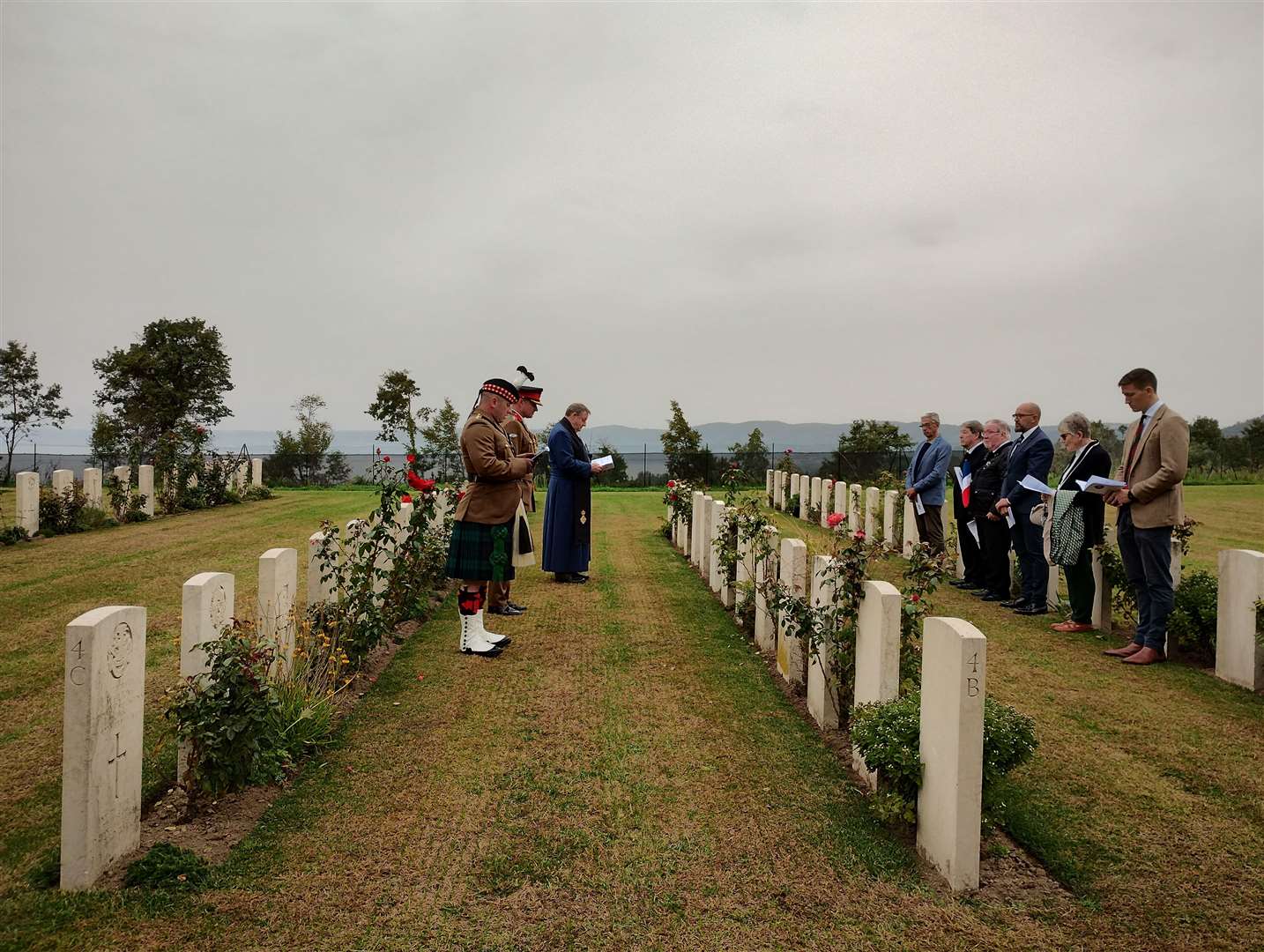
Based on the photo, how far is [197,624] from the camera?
134 inches

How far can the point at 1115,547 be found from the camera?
23.1 ft

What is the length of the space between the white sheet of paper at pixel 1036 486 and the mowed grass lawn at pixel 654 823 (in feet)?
5.92

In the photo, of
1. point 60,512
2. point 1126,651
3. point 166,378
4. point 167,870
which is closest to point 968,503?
point 1126,651

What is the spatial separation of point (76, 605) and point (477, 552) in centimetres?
438

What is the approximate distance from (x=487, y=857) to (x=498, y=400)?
3.76 m

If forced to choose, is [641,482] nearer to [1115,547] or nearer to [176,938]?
[1115,547]

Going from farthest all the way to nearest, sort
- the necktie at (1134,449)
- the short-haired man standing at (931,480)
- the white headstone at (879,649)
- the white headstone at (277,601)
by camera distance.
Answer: the short-haired man standing at (931,480) < the necktie at (1134,449) < the white headstone at (277,601) < the white headstone at (879,649)

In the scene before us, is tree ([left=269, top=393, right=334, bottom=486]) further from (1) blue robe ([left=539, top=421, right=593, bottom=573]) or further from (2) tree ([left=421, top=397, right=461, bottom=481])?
(1) blue robe ([left=539, top=421, right=593, bottom=573])

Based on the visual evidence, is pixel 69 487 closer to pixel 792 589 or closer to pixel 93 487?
pixel 93 487

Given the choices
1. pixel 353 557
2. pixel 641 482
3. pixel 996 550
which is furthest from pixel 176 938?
pixel 641 482

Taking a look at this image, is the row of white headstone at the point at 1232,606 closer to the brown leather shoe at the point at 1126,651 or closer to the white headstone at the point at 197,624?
the brown leather shoe at the point at 1126,651

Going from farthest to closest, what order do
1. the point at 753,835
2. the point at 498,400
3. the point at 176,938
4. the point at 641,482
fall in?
1. the point at 641,482
2. the point at 498,400
3. the point at 753,835
4. the point at 176,938

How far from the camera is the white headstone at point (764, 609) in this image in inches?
247

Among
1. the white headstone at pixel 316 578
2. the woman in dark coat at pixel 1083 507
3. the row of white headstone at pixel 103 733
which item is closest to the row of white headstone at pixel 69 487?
the white headstone at pixel 316 578
